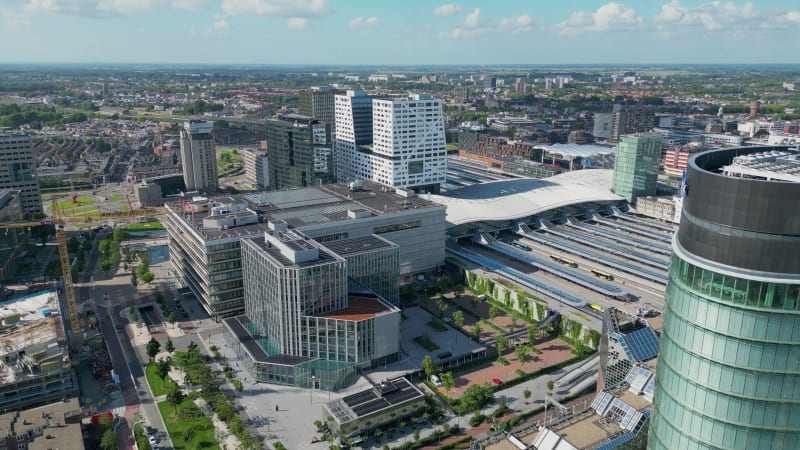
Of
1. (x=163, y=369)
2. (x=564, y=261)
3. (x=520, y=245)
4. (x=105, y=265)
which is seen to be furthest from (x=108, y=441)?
(x=520, y=245)

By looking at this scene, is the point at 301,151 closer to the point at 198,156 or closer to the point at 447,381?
the point at 198,156

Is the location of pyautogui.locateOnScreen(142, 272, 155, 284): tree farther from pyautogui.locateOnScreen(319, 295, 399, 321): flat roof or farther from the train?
the train

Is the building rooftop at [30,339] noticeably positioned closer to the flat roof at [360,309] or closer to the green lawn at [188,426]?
Result: the green lawn at [188,426]

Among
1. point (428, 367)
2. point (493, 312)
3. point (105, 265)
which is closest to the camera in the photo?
point (428, 367)

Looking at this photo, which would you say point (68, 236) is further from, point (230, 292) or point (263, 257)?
point (263, 257)

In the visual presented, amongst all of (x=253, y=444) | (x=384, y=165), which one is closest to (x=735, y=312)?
(x=253, y=444)

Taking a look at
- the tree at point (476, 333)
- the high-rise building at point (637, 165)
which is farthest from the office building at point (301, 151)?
the tree at point (476, 333)
